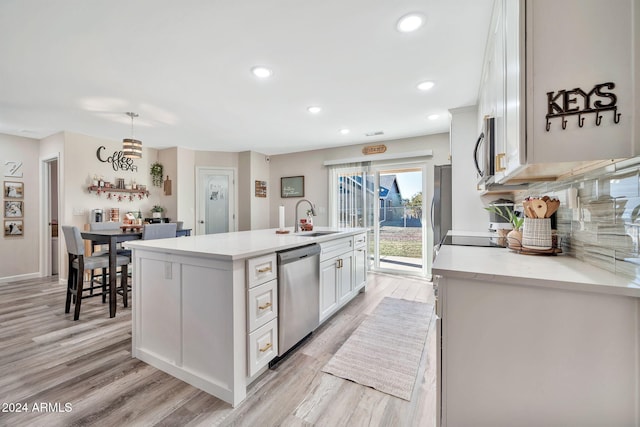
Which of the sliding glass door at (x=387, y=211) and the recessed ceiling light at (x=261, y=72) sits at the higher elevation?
the recessed ceiling light at (x=261, y=72)

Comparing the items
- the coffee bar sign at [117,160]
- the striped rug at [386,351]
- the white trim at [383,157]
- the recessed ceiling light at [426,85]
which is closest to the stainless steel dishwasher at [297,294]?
the striped rug at [386,351]

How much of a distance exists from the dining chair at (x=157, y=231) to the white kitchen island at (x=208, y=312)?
3.75ft

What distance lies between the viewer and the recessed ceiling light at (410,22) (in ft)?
5.58

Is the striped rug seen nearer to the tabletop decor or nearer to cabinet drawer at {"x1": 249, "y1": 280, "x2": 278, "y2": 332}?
cabinet drawer at {"x1": 249, "y1": 280, "x2": 278, "y2": 332}

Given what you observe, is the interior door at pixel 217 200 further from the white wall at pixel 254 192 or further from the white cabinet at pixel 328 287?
the white cabinet at pixel 328 287

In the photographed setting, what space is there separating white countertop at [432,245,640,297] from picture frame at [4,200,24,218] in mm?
6215

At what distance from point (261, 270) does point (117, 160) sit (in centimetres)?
456

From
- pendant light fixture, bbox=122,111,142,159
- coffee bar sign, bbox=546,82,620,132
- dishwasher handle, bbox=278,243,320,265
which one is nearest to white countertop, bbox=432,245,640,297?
coffee bar sign, bbox=546,82,620,132

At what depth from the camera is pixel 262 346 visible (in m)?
1.74

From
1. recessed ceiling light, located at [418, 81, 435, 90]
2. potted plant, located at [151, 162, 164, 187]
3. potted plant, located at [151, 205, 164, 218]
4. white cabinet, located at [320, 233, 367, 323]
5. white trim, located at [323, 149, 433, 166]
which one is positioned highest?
recessed ceiling light, located at [418, 81, 435, 90]

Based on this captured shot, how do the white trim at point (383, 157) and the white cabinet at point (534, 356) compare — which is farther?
the white trim at point (383, 157)

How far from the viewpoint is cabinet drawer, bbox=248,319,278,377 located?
1.64m

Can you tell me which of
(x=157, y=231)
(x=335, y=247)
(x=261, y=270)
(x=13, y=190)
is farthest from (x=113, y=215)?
(x=261, y=270)

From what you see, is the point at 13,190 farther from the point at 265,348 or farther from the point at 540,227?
the point at 540,227
